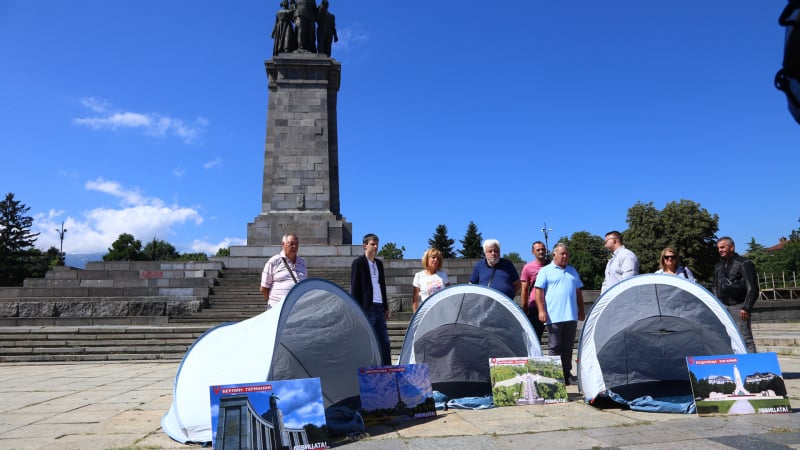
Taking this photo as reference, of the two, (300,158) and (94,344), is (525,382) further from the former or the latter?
(300,158)

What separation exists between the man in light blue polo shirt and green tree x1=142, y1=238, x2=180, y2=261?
288ft

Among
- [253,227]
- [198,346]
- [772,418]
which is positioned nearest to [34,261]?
[253,227]

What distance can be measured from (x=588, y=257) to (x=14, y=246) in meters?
58.0

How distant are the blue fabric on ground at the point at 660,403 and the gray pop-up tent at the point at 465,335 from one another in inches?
43.4

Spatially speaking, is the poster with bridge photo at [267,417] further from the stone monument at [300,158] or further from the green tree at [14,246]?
the green tree at [14,246]

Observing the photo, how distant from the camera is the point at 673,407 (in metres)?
4.78

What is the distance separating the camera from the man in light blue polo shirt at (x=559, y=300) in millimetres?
6227

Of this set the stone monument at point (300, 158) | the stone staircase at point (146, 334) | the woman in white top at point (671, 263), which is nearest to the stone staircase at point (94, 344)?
the stone staircase at point (146, 334)

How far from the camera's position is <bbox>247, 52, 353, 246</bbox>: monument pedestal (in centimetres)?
1981

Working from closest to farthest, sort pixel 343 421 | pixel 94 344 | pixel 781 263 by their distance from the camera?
pixel 343 421 → pixel 94 344 → pixel 781 263

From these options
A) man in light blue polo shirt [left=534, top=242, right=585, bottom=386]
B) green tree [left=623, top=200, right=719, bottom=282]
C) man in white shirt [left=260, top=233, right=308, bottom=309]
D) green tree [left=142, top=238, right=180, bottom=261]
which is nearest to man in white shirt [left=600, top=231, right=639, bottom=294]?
man in light blue polo shirt [left=534, top=242, right=585, bottom=386]

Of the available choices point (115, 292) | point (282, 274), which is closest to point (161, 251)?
point (115, 292)

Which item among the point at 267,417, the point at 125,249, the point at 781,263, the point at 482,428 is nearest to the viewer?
the point at 267,417

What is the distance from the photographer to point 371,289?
20.2 ft
